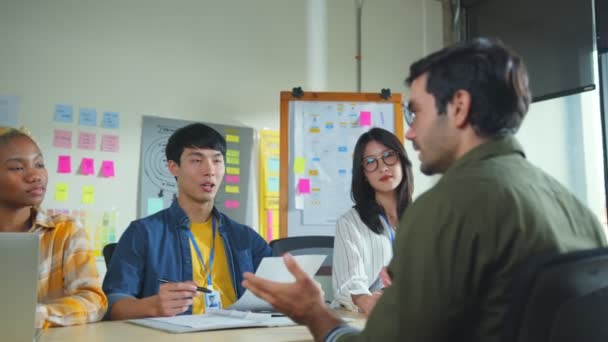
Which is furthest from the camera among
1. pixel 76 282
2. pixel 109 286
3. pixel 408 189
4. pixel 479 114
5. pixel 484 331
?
pixel 408 189

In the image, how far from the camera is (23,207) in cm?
191

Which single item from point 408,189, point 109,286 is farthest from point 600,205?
point 109,286

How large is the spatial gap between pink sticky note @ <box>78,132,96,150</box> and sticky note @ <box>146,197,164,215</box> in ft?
1.48

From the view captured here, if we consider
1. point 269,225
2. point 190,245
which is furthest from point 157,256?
point 269,225

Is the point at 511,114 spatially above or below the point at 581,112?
below

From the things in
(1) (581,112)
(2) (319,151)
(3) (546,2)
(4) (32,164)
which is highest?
(3) (546,2)

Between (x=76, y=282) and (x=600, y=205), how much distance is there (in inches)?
122

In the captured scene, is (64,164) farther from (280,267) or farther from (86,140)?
(280,267)

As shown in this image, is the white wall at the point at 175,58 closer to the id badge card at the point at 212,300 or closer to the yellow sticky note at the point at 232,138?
the yellow sticky note at the point at 232,138

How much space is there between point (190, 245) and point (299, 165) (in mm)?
1670

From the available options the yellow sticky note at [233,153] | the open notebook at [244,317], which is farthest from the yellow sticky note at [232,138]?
the open notebook at [244,317]

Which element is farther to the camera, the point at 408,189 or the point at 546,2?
the point at 546,2

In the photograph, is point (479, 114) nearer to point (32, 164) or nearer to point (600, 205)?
point (32, 164)

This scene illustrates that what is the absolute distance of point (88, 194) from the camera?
11.0ft
